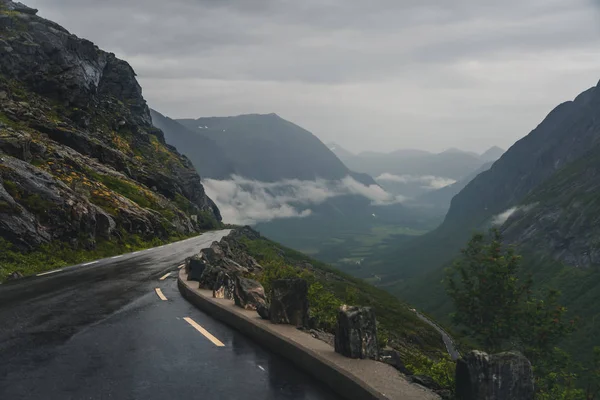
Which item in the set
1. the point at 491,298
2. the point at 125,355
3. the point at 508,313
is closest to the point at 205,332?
the point at 125,355

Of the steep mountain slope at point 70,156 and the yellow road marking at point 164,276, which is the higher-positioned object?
the steep mountain slope at point 70,156

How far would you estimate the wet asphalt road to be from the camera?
7562mm

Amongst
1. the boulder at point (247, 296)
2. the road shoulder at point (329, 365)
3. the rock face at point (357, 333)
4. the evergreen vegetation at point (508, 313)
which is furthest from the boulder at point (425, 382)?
the evergreen vegetation at point (508, 313)

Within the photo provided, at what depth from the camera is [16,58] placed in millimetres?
97750

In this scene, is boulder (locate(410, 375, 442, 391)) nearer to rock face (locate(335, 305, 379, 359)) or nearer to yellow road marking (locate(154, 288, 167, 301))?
rock face (locate(335, 305, 379, 359))

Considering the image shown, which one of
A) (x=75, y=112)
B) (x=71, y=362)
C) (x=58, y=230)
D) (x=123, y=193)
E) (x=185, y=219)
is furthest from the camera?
(x=75, y=112)

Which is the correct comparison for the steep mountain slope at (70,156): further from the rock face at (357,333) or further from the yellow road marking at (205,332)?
the rock face at (357,333)

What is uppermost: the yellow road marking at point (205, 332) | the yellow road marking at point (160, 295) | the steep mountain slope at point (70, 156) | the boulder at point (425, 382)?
the steep mountain slope at point (70, 156)

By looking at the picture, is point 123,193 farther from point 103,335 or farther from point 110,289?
point 103,335

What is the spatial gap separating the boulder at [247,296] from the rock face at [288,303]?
2027mm

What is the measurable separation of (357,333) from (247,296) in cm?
582

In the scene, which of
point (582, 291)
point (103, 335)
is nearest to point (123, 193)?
point (103, 335)

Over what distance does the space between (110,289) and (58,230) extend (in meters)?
15.6

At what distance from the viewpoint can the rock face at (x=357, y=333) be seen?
9.05 meters
